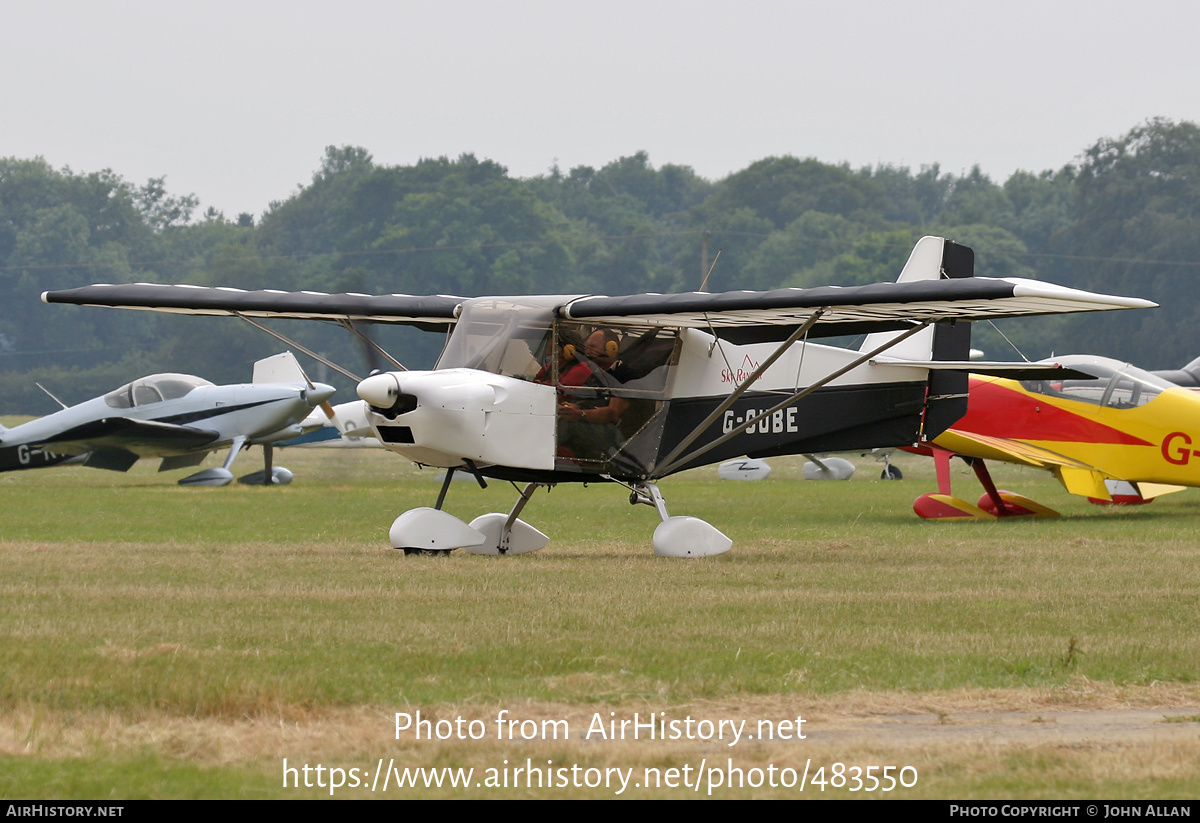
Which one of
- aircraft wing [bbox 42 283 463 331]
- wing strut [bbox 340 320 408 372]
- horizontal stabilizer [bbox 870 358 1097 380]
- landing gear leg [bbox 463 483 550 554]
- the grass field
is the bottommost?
landing gear leg [bbox 463 483 550 554]

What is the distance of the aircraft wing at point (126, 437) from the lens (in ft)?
91.3

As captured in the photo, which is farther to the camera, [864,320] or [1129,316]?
[1129,316]

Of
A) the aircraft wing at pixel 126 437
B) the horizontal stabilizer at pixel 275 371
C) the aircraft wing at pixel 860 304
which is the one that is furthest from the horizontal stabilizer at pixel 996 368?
the horizontal stabilizer at pixel 275 371

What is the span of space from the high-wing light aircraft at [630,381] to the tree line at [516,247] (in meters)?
65.3

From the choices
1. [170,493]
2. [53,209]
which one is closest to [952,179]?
[53,209]

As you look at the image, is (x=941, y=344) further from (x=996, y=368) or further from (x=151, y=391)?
(x=151, y=391)

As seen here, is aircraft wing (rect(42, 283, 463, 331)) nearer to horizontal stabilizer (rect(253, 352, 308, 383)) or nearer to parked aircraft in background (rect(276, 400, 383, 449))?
parked aircraft in background (rect(276, 400, 383, 449))

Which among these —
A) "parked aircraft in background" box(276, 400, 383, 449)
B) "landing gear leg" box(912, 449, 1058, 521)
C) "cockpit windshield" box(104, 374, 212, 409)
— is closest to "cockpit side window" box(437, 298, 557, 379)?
"landing gear leg" box(912, 449, 1058, 521)

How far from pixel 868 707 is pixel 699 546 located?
6.81m

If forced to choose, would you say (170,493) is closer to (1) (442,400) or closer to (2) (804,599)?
(1) (442,400)

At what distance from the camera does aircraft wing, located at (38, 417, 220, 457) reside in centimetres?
2783

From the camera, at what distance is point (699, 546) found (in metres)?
13.3

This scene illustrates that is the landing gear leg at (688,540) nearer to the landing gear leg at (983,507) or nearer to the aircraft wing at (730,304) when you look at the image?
the aircraft wing at (730,304)

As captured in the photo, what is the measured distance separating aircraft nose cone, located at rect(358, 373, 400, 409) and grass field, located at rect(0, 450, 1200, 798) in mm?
1336
